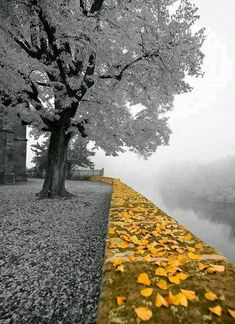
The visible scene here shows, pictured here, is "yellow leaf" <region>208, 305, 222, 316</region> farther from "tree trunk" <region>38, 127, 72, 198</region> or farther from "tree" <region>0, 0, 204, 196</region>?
"tree trunk" <region>38, 127, 72, 198</region>

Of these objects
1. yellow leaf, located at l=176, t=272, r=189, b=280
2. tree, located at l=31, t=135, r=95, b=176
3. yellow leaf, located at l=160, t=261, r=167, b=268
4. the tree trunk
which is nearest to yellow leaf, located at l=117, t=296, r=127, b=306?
yellow leaf, located at l=176, t=272, r=189, b=280

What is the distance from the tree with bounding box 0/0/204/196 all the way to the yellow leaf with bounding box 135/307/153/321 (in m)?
7.74

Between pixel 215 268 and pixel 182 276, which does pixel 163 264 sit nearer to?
pixel 182 276

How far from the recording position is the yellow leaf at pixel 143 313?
179cm

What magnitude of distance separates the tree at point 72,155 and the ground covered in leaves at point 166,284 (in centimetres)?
3343

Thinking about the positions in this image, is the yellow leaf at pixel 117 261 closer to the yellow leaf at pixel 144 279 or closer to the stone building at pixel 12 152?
the yellow leaf at pixel 144 279

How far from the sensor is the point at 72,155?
3716 cm

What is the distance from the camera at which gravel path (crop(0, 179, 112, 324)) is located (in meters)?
3.31

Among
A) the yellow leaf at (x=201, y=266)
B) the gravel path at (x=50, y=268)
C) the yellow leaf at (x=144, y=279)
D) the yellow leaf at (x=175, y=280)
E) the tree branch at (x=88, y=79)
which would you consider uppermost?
the tree branch at (x=88, y=79)

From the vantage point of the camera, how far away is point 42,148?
120 feet

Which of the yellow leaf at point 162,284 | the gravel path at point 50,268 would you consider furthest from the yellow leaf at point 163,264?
the gravel path at point 50,268

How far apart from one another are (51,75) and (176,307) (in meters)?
12.2

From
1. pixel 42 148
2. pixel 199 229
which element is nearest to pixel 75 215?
pixel 199 229

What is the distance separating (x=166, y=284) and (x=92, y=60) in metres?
10.7
